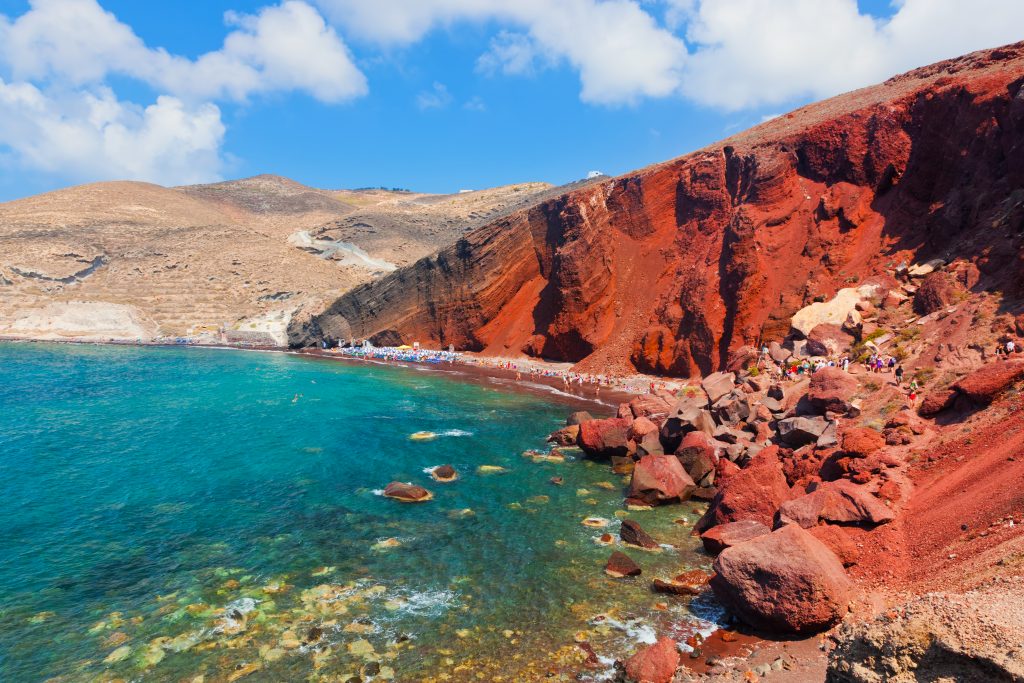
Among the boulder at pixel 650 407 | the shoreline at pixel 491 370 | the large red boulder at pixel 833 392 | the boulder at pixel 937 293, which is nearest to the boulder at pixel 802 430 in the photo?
the large red boulder at pixel 833 392

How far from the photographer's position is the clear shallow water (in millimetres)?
11594

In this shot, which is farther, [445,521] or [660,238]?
[660,238]

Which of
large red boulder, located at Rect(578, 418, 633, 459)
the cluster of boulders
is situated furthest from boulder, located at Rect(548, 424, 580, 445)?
large red boulder, located at Rect(578, 418, 633, 459)

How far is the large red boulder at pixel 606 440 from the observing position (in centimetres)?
2603

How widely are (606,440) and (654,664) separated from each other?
15831 mm

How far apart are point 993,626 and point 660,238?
159ft

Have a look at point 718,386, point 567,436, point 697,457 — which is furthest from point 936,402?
point 567,436

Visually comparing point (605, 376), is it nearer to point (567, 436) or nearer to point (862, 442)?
point (567, 436)

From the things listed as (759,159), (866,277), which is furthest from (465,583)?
(759,159)

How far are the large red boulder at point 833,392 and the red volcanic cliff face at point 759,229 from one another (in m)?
7.49

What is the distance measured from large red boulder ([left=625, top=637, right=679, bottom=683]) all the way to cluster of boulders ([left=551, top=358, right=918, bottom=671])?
0.43 ft

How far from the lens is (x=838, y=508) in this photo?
14.2 m

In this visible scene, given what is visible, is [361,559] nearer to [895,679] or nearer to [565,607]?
[565,607]

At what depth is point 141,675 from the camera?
426 inches
